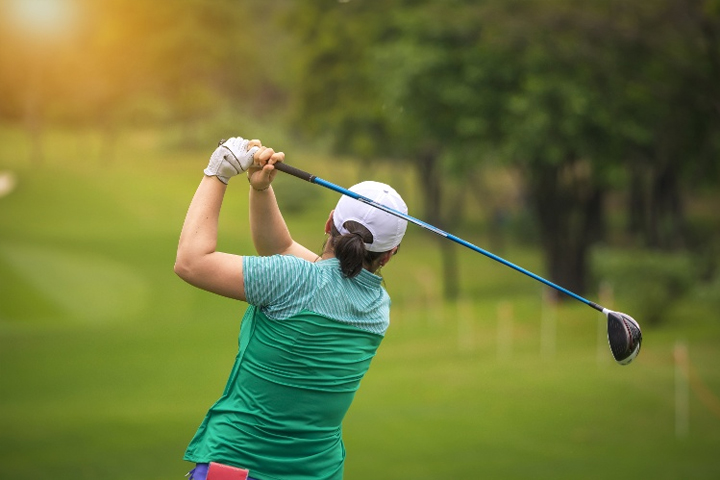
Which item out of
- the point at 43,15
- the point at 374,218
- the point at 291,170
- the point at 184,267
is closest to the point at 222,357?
the point at 43,15

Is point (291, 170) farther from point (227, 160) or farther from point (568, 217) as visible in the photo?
point (568, 217)

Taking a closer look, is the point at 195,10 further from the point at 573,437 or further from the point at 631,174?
the point at 573,437

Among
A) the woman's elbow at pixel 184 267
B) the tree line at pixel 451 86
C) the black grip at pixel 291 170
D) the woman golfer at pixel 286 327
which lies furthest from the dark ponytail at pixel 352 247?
the tree line at pixel 451 86

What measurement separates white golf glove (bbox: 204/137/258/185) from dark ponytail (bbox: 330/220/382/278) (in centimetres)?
31

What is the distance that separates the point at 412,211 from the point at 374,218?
3164 cm

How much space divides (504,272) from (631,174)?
8279 millimetres

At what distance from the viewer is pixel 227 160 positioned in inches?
114

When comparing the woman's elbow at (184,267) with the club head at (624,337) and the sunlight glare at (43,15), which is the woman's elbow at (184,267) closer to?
the club head at (624,337)

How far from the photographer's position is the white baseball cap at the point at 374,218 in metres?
2.97

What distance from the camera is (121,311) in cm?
A: 2641

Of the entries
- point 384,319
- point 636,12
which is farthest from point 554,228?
point 384,319

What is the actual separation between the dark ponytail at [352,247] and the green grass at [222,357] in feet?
22.9

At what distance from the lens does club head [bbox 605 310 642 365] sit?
136 inches

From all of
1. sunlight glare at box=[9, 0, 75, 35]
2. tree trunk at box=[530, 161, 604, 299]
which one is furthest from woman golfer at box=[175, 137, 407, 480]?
sunlight glare at box=[9, 0, 75, 35]
